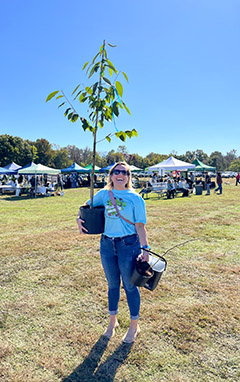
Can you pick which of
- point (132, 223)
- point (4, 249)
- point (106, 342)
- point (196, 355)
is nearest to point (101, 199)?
point (132, 223)

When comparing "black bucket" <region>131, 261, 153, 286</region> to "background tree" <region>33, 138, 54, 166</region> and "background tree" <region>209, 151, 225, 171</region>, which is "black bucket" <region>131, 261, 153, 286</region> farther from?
"background tree" <region>209, 151, 225, 171</region>

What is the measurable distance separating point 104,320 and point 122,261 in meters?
1.04

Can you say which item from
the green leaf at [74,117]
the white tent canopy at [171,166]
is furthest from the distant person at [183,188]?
the green leaf at [74,117]

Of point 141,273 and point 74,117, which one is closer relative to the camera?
point 141,273

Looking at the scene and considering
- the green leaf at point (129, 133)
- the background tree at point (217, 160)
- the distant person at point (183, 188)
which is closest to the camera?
the green leaf at point (129, 133)

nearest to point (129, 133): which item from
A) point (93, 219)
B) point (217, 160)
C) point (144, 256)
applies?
point (93, 219)

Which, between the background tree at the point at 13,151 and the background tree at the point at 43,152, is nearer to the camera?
the background tree at the point at 13,151

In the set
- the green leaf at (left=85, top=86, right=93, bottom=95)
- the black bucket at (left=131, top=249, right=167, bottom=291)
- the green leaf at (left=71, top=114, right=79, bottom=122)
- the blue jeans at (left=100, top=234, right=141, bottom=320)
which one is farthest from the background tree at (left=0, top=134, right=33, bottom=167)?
the black bucket at (left=131, top=249, right=167, bottom=291)

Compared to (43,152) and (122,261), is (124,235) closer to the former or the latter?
(122,261)

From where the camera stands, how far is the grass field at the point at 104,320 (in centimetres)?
200

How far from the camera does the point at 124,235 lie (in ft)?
7.02

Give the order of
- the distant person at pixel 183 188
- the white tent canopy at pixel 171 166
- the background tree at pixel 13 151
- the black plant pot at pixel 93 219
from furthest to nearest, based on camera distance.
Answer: the background tree at pixel 13 151, the white tent canopy at pixel 171 166, the distant person at pixel 183 188, the black plant pot at pixel 93 219

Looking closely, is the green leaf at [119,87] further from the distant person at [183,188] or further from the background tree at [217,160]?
the background tree at [217,160]

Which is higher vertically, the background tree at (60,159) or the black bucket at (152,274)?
the background tree at (60,159)
